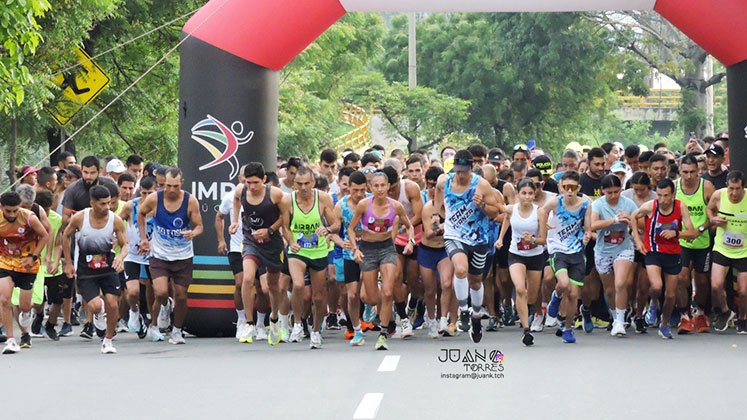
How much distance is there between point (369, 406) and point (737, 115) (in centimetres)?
754

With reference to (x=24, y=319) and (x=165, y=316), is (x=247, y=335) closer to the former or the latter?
(x=165, y=316)

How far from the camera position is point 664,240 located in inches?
622

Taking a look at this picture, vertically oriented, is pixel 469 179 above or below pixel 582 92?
below

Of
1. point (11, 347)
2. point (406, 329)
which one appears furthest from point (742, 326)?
point (11, 347)

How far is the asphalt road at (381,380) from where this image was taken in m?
10.4

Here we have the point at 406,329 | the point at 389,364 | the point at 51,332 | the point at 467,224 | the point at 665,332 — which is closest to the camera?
the point at 389,364

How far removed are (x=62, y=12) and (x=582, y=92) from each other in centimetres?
2405

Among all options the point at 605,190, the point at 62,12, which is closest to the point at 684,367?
the point at 605,190

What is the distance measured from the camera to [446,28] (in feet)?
153

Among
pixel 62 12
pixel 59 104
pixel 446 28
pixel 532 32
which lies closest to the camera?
pixel 62 12

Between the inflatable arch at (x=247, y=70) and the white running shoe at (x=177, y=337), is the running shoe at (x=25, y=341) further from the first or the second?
the inflatable arch at (x=247, y=70)

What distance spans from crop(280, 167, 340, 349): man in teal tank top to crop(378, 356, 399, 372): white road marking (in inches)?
61.2

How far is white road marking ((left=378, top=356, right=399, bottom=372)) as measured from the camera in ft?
42.0

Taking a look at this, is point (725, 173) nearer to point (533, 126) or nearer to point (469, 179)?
point (469, 179)
